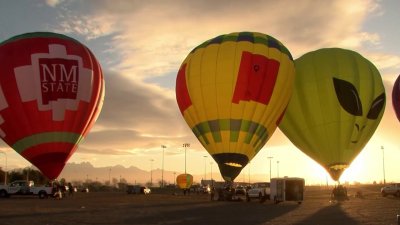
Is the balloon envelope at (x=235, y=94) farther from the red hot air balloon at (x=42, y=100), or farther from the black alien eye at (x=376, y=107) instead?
the red hot air balloon at (x=42, y=100)

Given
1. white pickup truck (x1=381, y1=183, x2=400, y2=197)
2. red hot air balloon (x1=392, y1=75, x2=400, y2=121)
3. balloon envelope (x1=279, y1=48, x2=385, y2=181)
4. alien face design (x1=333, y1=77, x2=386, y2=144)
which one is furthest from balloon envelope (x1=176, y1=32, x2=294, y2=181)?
white pickup truck (x1=381, y1=183, x2=400, y2=197)

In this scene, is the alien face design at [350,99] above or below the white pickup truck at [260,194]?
above

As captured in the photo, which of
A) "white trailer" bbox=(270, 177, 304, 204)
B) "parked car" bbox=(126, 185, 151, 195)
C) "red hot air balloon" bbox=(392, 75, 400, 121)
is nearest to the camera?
"white trailer" bbox=(270, 177, 304, 204)

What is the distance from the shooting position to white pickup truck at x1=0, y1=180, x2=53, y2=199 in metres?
52.6

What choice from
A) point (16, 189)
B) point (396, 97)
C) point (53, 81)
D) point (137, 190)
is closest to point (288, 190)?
point (396, 97)

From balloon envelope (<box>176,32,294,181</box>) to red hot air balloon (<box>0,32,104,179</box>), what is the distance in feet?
25.1

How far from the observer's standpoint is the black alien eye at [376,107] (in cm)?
3556

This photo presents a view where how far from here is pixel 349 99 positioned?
34.9m

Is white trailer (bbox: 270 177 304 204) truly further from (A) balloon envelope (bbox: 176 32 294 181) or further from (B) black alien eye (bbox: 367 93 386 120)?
(B) black alien eye (bbox: 367 93 386 120)

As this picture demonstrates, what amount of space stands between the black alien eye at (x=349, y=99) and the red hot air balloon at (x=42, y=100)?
18.1m

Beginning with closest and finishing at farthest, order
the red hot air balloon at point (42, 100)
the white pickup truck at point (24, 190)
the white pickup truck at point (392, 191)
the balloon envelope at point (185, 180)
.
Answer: the red hot air balloon at point (42, 100), the white pickup truck at point (24, 190), the white pickup truck at point (392, 191), the balloon envelope at point (185, 180)

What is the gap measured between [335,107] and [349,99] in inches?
44.7

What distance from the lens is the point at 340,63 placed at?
118 feet

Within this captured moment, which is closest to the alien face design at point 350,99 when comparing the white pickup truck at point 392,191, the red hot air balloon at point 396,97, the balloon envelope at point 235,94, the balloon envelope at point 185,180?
the balloon envelope at point 235,94
